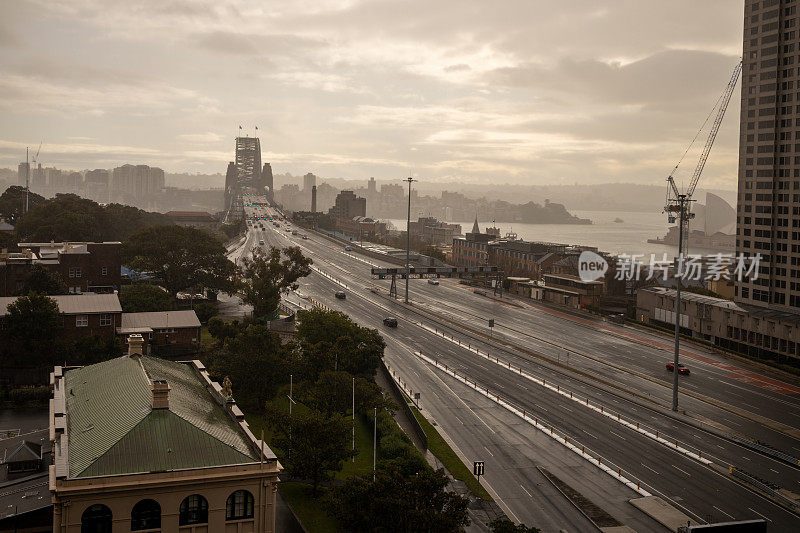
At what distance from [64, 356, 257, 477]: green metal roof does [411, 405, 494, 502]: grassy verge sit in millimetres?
15604

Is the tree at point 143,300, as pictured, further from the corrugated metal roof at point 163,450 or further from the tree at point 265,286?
the corrugated metal roof at point 163,450

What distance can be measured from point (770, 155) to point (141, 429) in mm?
82802

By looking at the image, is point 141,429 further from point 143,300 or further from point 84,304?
point 143,300

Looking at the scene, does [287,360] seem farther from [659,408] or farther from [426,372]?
[659,408]

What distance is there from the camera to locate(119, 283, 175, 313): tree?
72062 millimetres

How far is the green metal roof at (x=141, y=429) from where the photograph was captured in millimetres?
26766

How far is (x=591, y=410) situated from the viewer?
55125 mm

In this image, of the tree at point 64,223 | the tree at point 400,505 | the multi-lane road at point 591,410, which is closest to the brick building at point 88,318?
the multi-lane road at point 591,410

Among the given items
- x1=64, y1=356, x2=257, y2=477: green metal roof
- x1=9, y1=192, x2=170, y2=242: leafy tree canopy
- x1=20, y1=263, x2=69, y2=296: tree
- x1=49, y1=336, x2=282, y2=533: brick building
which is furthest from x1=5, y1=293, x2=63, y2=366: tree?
x1=9, y1=192, x2=170, y2=242: leafy tree canopy

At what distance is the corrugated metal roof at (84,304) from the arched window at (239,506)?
1430 inches

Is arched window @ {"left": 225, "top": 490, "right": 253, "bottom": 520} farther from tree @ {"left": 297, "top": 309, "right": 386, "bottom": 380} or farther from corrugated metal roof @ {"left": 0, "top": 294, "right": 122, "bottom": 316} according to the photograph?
corrugated metal roof @ {"left": 0, "top": 294, "right": 122, "bottom": 316}

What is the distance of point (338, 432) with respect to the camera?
37375mm

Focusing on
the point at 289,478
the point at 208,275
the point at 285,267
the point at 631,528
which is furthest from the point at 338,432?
the point at 208,275

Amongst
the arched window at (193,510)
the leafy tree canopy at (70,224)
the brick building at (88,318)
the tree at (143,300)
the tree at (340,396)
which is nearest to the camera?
the arched window at (193,510)
